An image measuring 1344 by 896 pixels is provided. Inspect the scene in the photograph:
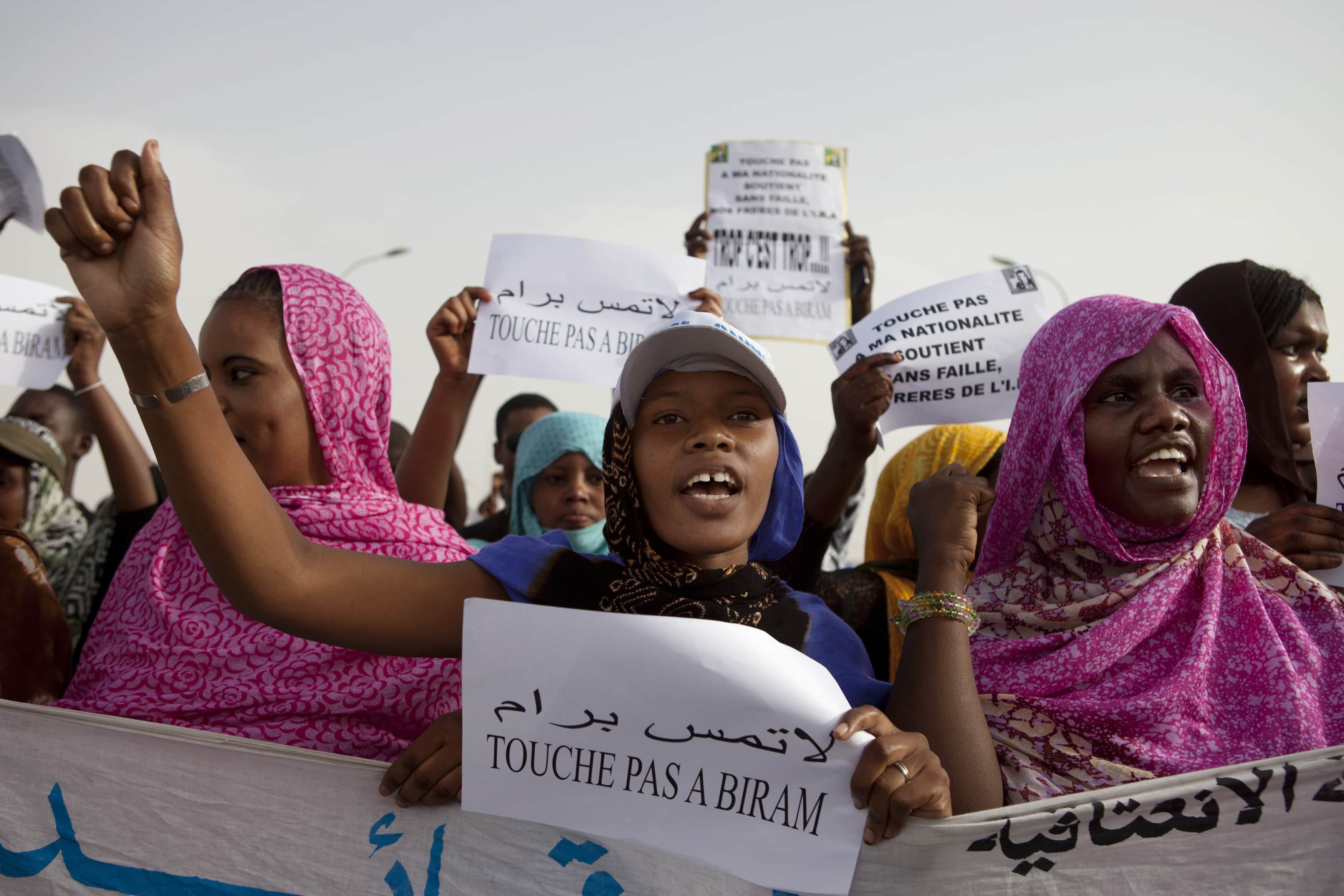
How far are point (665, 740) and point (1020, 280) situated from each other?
2.74 metres

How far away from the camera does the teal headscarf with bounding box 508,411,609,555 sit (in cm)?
457

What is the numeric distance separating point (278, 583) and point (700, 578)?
2.65 feet

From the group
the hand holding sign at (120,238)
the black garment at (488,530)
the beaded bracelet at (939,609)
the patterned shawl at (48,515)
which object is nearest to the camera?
the hand holding sign at (120,238)

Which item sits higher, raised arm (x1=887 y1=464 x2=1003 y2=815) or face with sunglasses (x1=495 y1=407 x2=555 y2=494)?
face with sunglasses (x1=495 y1=407 x2=555 y2=494)

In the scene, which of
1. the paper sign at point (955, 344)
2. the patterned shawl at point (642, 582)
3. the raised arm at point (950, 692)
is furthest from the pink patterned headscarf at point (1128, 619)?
the paper sign at point (955, 344)

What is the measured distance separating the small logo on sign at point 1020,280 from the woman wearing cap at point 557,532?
186 centimetres

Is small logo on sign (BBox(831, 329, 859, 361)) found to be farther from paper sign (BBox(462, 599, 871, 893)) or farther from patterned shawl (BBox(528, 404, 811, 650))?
paper sign (BBox(462, 599, 871, 893))

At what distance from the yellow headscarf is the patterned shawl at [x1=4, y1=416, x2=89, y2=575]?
328cm

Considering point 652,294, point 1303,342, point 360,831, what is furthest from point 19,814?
point 1303,342

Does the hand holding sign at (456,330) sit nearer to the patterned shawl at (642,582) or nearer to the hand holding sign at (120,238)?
the patterned shawl at (642,582)

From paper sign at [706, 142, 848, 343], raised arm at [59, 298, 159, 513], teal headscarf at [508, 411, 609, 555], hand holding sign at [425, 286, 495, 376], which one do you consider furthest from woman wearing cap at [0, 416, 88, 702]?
paper sign at [706, 142, 848, 343]

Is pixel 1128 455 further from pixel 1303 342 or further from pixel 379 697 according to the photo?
pixel 379 697

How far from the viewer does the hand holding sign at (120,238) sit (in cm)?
157

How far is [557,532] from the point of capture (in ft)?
7.63
